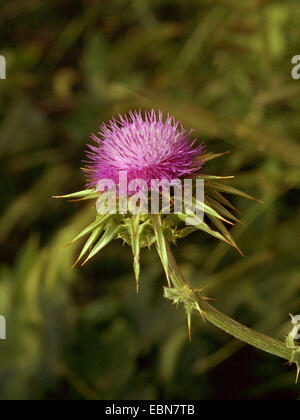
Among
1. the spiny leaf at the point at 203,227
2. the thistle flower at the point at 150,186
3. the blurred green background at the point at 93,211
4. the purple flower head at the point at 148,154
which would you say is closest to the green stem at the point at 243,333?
the thistle flower at the point at 150,186

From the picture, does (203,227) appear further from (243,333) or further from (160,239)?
(243,333)

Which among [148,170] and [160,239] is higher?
[148,170]

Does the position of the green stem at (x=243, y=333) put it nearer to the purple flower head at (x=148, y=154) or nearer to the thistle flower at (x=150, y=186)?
the thistle flower at (x=150, y=186)

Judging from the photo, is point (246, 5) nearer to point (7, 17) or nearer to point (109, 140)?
point (7, 17)

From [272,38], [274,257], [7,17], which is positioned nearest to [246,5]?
[272,38]

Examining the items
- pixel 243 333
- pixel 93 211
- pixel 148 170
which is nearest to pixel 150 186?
pixel 148 170

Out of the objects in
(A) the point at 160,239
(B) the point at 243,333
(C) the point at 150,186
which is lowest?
(B) the point at 243,333
